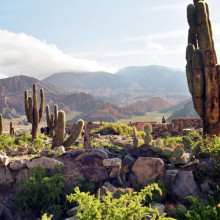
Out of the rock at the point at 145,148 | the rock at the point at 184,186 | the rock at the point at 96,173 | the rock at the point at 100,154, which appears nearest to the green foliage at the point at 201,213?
the rock at the point at 184,186

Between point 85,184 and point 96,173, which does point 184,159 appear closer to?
point 96,173

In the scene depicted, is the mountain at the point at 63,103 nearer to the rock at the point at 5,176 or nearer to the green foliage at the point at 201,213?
the rock at the point at 5,176

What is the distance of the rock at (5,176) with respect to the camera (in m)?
7.38

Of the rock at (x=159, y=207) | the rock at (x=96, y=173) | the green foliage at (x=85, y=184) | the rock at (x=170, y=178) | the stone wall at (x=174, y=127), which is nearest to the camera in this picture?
the rock at (x=159, y=207)

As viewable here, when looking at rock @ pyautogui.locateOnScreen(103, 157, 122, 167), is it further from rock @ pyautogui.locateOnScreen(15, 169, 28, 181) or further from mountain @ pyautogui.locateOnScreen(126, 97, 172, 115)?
mountain @ pyautogui.locateOnScreen(126, 97, 172, 115)

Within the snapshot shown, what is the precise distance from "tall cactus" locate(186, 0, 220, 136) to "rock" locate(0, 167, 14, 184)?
6.96m

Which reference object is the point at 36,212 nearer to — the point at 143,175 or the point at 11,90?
the point at 143,175

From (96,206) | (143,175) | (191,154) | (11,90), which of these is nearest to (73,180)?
(143,175)

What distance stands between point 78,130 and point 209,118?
5.11m

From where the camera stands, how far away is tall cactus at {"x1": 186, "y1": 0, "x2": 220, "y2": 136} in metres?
8.90

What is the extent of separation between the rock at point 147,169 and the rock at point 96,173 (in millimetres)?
867

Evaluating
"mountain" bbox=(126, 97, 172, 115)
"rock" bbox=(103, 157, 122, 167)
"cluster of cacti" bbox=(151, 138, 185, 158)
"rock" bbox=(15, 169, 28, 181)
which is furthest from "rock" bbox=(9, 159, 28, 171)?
"mountain" bbox=(126, 97, 172, 115)

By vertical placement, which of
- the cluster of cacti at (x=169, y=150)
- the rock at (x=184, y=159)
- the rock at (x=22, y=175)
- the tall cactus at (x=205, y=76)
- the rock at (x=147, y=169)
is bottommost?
the rock at (x=22, y=175)

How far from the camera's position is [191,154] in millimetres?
7023
